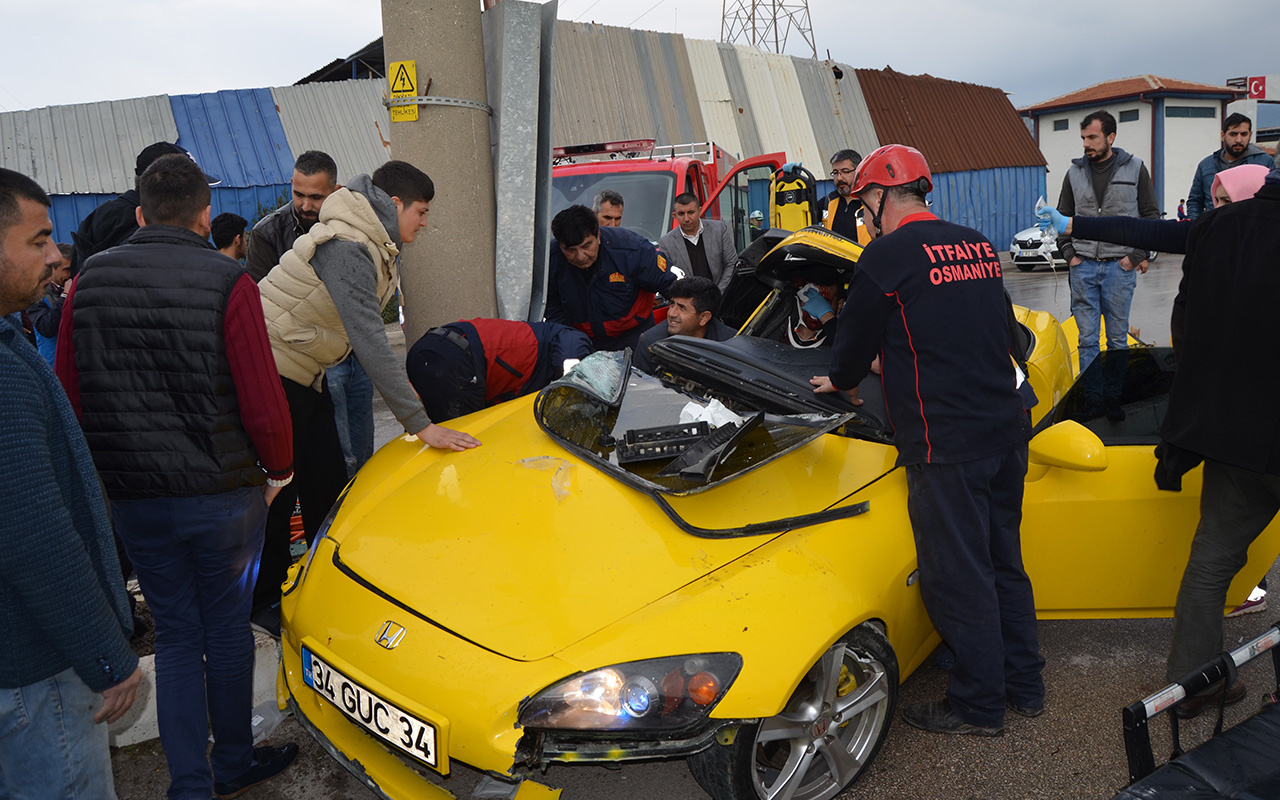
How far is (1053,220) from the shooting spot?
340 centimetres

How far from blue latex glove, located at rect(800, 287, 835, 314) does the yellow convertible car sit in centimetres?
18

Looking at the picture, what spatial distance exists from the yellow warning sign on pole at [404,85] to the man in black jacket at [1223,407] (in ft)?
10.1

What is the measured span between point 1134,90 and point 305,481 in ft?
143

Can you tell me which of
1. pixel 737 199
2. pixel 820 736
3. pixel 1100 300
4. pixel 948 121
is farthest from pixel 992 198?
pixel 820 736

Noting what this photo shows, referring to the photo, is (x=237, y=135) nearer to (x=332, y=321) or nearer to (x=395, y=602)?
(x=332, y=321)

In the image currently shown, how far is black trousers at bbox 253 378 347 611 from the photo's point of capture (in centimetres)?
358

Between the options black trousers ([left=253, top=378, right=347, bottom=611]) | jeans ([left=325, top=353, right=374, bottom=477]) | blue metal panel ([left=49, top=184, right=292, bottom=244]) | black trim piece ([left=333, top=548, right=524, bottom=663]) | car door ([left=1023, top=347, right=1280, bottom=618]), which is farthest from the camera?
blue metal panel ([left=49, top=184, right=292, bottom=244])

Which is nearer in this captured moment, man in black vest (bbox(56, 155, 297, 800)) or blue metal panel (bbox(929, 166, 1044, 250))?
man in black vest (bbox(56, 155, 297, 800))

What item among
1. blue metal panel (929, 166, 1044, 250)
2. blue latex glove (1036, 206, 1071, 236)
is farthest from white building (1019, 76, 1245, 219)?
blue latex glove (1036, 206, 1071, 236)

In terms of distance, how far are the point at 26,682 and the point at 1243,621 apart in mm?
4034

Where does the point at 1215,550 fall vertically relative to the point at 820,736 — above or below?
above

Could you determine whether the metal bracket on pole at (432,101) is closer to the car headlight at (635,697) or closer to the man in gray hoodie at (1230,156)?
the car headlight at (635,697)

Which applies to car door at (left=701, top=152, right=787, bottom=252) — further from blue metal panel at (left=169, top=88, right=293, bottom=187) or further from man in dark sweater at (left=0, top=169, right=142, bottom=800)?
blue metal panel at (left=169, top=88, right=293, bottom=187)

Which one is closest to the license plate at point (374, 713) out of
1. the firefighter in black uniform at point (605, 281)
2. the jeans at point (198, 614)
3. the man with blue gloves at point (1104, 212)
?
the jeans at point (198, 614)
